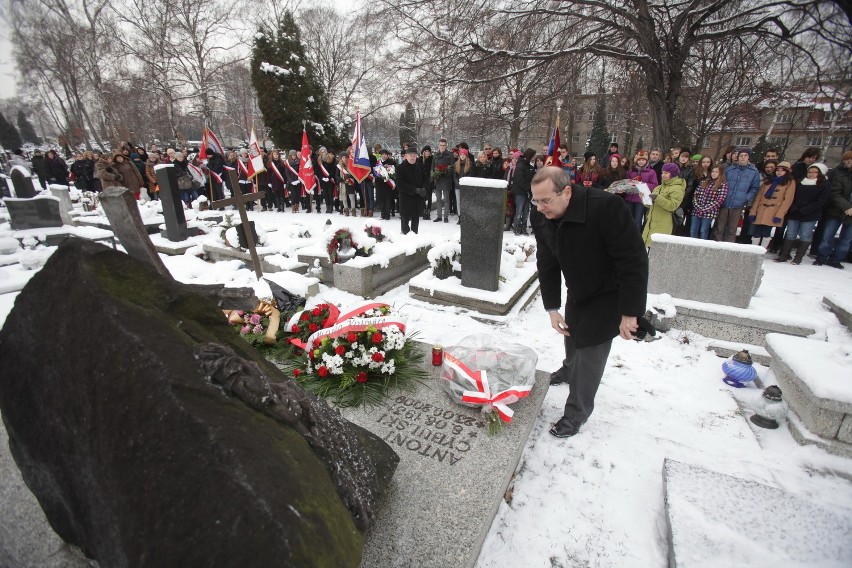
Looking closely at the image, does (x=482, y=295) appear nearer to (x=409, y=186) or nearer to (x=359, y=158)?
(x=409, y=186)

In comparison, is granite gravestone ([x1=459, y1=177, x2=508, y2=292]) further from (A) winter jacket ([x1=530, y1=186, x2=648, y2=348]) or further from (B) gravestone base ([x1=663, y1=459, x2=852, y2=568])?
(B) gravestone base ([x1=663, y1=459, x2=852, y2=568])

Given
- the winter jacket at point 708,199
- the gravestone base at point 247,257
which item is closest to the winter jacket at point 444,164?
the gravestone base at point 247,257

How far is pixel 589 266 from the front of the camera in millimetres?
2730

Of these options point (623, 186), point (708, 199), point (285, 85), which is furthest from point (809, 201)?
point (285, 85)

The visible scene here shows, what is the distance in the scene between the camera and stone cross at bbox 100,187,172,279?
5.81ft

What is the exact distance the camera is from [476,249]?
5680mm

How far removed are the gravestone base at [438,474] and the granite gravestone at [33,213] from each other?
979 cm

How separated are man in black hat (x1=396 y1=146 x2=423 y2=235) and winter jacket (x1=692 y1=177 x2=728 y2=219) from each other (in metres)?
5.23

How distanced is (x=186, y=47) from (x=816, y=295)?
1097 inches

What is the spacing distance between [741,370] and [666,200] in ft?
12.5

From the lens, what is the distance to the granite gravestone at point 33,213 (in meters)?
8.55

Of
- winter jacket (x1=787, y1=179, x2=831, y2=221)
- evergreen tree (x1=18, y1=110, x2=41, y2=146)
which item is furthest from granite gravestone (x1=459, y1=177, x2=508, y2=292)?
evergreen tree (x1=18, y1=110, x2=41, y2=146)

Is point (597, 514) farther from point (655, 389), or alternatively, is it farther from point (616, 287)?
point (655, 389)

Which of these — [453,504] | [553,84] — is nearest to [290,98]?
[553,84]
